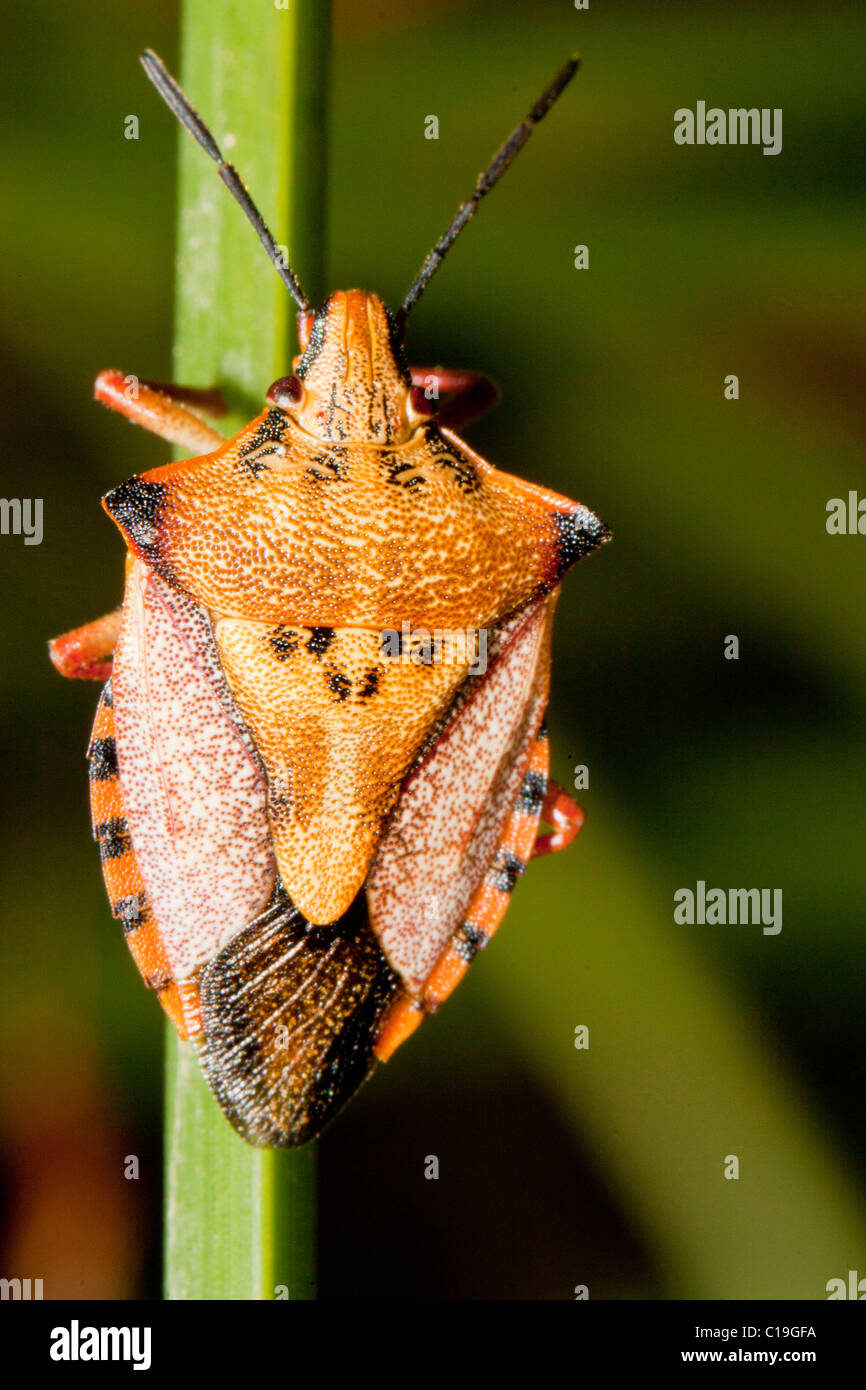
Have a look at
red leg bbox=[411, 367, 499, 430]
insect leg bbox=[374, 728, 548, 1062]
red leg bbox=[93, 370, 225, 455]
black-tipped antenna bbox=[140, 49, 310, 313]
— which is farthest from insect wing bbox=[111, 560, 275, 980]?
red leg bbox=[411, 367, 499, 430]

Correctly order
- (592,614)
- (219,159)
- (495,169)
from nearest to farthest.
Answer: (219,159) < (495,169) < (592,614)

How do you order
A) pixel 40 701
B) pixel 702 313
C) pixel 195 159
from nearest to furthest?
pixel 195 159
pixel 40 701
pixel 702 313

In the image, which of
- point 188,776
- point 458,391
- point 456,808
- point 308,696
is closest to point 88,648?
point 188,776

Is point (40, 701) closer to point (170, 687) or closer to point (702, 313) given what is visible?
point (170, 687)

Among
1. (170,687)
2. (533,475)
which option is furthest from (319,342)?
(533,475)

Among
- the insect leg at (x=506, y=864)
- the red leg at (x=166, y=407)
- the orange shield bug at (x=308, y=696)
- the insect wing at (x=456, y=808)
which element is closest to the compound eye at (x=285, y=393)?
the orange shield bug at (x=308, y=696)

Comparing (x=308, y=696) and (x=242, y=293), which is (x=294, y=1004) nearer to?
(x=308, y=696)

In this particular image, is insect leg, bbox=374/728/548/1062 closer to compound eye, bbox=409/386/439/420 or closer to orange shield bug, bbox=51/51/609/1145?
orange shield bug, bbox=51/51/609/1145
